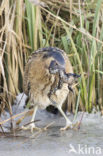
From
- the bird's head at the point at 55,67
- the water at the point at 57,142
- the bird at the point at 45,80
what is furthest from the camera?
the bird at the point at 45,80

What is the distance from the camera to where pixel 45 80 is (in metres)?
5.24

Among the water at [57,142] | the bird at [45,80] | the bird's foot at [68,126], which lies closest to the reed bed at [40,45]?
the bird at [45,80]

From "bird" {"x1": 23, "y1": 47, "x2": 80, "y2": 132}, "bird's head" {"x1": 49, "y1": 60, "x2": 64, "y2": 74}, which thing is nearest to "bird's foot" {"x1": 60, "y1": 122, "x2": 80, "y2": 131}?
"bird" {"x1": 23, "y1": 47, "x2": 80, "y2": 132}

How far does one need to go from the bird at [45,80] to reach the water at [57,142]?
0.80 feet

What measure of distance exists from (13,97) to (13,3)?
1.25 metres

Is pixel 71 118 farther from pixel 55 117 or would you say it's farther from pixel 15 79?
pixel 15 79

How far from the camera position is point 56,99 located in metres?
5.56

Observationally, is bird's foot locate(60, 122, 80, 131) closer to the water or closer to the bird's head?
the water

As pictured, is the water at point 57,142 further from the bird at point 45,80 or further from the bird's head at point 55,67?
the bird's head at point 55,67

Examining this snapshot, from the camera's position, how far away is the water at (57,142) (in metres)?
4.00

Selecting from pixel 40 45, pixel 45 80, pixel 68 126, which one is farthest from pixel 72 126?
pixel 40 45

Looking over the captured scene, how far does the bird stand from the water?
0.80 ft

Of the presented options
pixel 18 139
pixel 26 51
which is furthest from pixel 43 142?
pixel 26 51

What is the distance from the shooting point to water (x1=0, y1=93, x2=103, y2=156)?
157 inches
